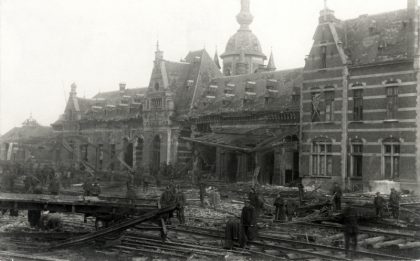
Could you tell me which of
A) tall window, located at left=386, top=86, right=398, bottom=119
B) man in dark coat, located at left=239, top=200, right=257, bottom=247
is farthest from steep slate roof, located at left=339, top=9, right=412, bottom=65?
man in dark coat, located at left=239, top=200, right=257, bottom=247

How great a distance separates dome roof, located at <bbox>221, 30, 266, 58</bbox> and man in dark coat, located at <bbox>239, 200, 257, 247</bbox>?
194ft

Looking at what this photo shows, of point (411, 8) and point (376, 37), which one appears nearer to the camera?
point (411, 8)

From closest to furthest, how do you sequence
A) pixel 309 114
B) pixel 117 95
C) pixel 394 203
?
pixel 394 203 < pixel 309 114 < pixel 117 95

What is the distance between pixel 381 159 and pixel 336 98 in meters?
4.87

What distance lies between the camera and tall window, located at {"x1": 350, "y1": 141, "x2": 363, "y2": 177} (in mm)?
31078

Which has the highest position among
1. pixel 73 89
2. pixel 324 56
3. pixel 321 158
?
pixel 73 89

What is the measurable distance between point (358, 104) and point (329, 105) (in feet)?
6.81

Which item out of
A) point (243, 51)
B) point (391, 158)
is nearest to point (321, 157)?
point (391, 158)

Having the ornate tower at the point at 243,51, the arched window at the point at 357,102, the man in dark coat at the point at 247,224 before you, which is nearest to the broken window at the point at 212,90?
the arched window at the point at 357,102

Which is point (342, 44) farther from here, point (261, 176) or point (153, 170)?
point (153, 170)

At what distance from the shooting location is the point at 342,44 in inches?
1293

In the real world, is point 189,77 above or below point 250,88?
above

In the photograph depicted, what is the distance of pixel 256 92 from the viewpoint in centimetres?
4091

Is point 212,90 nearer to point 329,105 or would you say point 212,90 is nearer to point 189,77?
point 189,77
